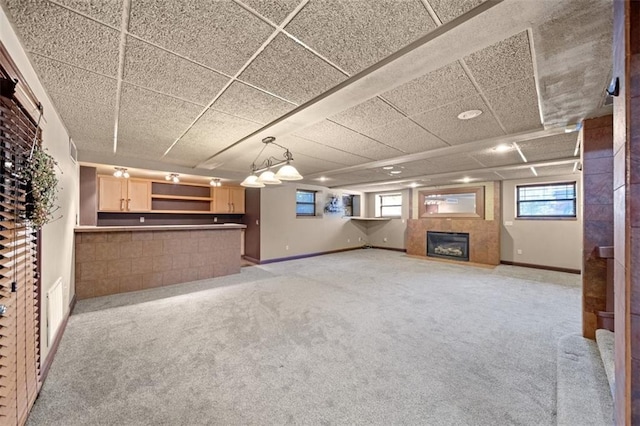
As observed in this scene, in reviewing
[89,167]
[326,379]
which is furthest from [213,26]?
[89,167]

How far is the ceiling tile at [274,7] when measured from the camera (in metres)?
1.21

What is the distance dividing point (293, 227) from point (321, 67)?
5872 mm

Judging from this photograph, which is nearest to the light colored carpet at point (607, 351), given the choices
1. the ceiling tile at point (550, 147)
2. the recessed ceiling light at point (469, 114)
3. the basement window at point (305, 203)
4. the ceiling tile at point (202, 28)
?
the recessed ceiling light at point (469, 114)

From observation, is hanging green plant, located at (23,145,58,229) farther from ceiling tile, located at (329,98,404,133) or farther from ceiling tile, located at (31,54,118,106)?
ceiling tile, located at (329,98,404,133)

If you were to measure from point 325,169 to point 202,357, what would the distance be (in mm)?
4175

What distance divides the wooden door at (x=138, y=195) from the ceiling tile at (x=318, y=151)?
12.3ft

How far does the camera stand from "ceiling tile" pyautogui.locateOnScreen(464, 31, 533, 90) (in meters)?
1.50

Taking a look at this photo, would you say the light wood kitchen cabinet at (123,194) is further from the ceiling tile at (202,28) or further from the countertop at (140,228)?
the ceiling tile at (202,28)

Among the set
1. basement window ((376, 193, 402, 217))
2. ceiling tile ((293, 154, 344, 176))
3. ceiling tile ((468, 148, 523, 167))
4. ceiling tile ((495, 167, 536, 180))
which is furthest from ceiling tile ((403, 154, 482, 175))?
basement window ((376, 193, 402, 217))

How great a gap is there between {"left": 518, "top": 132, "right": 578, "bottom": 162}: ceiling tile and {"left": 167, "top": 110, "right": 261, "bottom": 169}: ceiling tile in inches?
149

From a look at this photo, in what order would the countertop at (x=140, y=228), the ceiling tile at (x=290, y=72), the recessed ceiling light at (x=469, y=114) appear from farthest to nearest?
the countertop at (x=140, y=228) → the recessed ceiling light at (x=469, y=114) → the ceiling tile at (x=290, y=72)

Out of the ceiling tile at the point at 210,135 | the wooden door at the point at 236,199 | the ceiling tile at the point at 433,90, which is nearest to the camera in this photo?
the ceiling tile at the point at 433,90

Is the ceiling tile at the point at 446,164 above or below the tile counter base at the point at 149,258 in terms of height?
above

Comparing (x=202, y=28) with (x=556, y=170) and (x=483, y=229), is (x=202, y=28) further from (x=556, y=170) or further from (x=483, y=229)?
(x=483, y=229)
